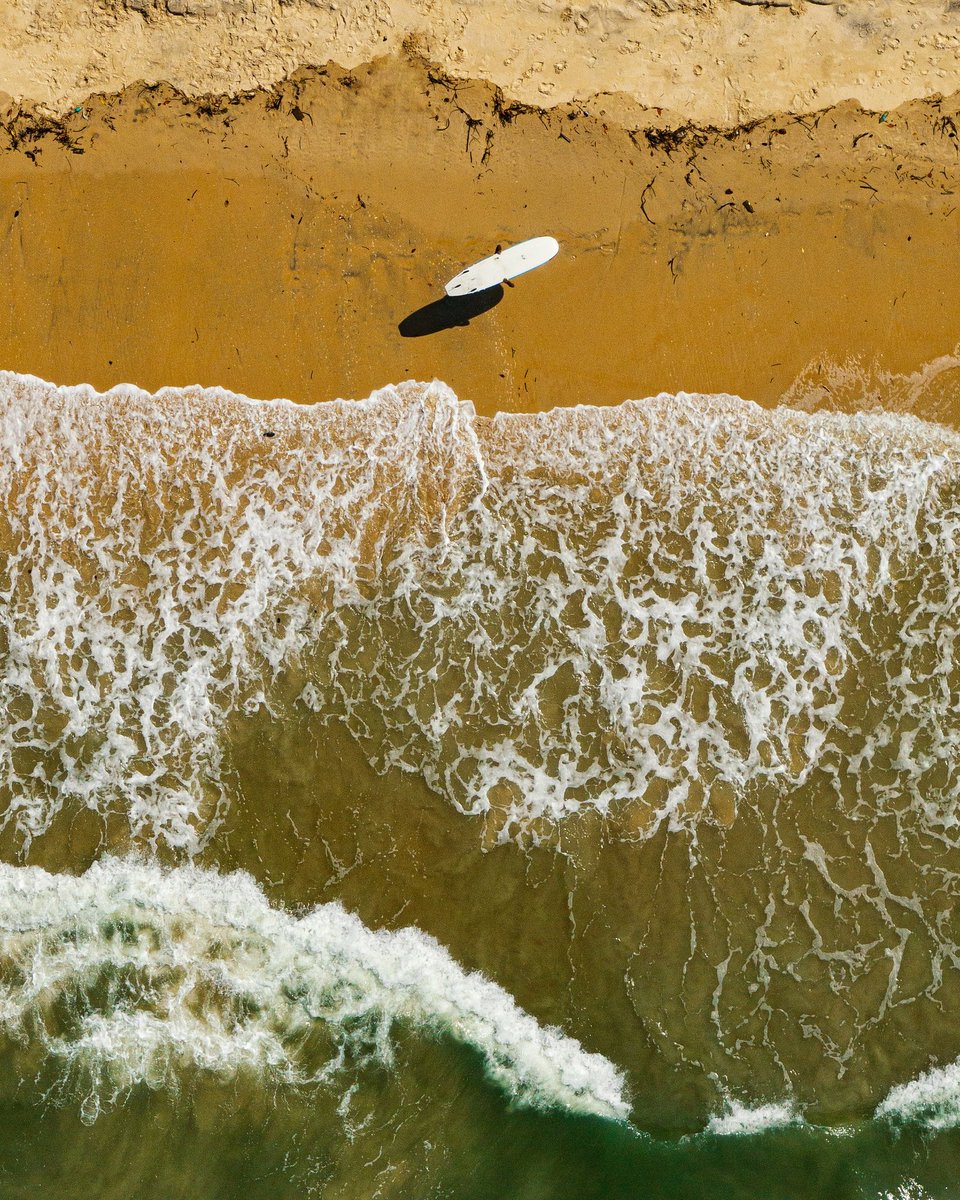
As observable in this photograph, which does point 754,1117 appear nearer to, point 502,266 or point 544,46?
point 502,266

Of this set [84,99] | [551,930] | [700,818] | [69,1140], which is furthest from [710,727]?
[84,99]

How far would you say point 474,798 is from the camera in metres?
8.68

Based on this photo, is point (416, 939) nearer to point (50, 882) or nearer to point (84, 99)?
point (50, 882)

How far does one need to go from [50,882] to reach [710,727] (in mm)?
8722

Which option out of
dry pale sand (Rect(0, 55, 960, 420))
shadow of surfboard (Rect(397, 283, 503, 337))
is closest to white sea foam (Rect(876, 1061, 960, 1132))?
dry pale sand (Rect(0, 55, 960, 420))

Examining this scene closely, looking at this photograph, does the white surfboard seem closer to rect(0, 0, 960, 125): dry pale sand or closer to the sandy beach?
the sandy beach

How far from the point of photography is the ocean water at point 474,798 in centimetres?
858

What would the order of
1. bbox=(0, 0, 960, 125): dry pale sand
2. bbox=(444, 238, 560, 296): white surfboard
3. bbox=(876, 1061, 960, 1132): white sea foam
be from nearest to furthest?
bbox=(444, 238, 560, 296): white surfboard, bbox=(876, 1061, 960, 1132): white sea foam, bbox=(0, 0, 960, 125): dry pale sand

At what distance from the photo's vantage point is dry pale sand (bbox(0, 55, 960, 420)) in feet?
28.6

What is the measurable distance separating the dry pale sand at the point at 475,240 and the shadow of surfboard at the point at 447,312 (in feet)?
0.13

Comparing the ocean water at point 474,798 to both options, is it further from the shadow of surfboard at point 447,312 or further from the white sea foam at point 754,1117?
the shadow of surfboard at point 447,312

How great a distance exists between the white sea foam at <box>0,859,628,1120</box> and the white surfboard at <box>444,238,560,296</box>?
26.2 feet

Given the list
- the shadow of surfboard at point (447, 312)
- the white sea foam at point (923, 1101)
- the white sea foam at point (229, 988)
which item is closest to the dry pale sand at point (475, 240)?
the shadow of surfboard at point (447, 312)

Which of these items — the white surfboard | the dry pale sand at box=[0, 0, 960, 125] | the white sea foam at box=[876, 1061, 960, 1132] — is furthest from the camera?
the dry pale sand at box=[0, 0, 960, 125]
